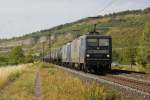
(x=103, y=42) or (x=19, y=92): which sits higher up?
(x=103, y=42)

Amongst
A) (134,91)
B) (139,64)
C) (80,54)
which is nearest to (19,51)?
(139,64)

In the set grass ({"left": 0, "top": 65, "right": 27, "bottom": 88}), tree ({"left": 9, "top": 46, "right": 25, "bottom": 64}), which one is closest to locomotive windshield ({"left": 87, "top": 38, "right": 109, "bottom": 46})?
grass ({"left": 0, "top": 65, "right": 27, "bottom": 88})

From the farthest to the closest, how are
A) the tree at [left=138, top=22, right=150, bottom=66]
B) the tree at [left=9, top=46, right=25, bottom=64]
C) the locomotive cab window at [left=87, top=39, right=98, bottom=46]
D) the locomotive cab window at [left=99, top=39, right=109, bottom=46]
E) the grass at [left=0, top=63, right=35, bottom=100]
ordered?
the tree at [left=9, top=46, right=25, bottom=64], the tree at [left=138, top=22, right=150, bottom=66], the locomotive cab window at [left=87, top=39, right=98, bottom=46], the locomotive cab window at [left=99, top=39, right=109, bottom=46], the grass at [left=0, top=63, right=35, bottom=100]

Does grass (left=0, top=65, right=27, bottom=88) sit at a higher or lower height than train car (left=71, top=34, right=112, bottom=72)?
lower

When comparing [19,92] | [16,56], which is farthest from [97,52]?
[16,56]

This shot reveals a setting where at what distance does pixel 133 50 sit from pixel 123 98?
59.1 metres

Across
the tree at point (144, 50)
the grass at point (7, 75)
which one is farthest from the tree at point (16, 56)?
the grass at point (7, 75)

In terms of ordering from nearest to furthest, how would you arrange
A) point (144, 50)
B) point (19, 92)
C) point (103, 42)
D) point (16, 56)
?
point (19, 92) → point (103, 42) → point (144, 50) → point (16, 56)

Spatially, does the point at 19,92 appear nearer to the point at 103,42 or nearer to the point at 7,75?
the point at 7,75

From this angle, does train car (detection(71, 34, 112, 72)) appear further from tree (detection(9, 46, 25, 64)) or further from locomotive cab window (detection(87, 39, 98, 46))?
tree (detection(9, 46, 25, 64))

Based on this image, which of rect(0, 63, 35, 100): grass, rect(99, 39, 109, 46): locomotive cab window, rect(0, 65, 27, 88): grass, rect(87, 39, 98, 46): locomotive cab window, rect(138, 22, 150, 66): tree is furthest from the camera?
rect(138, 22, 150, 66): tree

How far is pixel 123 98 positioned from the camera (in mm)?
16922

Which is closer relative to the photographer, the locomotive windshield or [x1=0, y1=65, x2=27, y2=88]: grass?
[x1=0, y1=65, x2=27, y2=88]: grass

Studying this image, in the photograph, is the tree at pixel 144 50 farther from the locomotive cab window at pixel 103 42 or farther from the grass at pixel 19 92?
the grass at pixel 19 92
